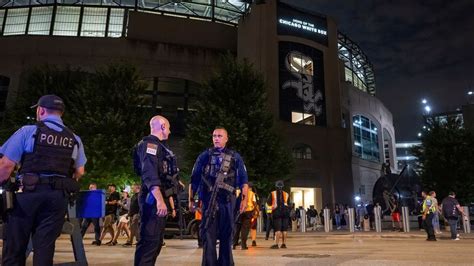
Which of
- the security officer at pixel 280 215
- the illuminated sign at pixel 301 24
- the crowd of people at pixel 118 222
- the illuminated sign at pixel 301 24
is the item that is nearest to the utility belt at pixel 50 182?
the crowd of people at pixel 118 222

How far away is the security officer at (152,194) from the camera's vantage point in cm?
415

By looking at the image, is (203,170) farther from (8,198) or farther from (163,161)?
(8,198)

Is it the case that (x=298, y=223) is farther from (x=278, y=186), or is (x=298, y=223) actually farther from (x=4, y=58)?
(x=4, y=58)

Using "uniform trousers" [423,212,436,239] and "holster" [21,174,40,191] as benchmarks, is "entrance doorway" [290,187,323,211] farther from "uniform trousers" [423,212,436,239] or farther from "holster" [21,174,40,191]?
"holster" [21,174,40,191]

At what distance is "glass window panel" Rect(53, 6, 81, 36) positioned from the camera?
40562mm

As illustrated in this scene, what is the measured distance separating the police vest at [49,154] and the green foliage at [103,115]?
1889cm

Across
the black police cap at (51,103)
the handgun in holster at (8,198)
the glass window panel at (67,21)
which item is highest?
the glass window panel at (67,21)

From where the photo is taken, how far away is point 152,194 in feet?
13.8

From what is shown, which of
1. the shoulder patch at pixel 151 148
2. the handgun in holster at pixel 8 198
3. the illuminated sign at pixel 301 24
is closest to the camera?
the handgun in holster at pixel 8 198

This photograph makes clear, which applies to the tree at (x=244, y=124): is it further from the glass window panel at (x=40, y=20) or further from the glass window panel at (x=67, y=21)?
the glass window panel at (x=40, y=20)

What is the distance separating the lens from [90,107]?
23219 millimetres

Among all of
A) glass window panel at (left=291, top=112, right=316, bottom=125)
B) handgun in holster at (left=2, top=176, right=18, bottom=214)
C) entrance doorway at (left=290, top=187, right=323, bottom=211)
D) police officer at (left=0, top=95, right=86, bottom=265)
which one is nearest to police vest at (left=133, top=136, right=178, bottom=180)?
police officer at (left=0, top=95, right=86, bottom=265)

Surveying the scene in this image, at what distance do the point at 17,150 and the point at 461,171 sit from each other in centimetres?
2924

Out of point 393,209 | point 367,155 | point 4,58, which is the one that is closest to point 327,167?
point 393,209
